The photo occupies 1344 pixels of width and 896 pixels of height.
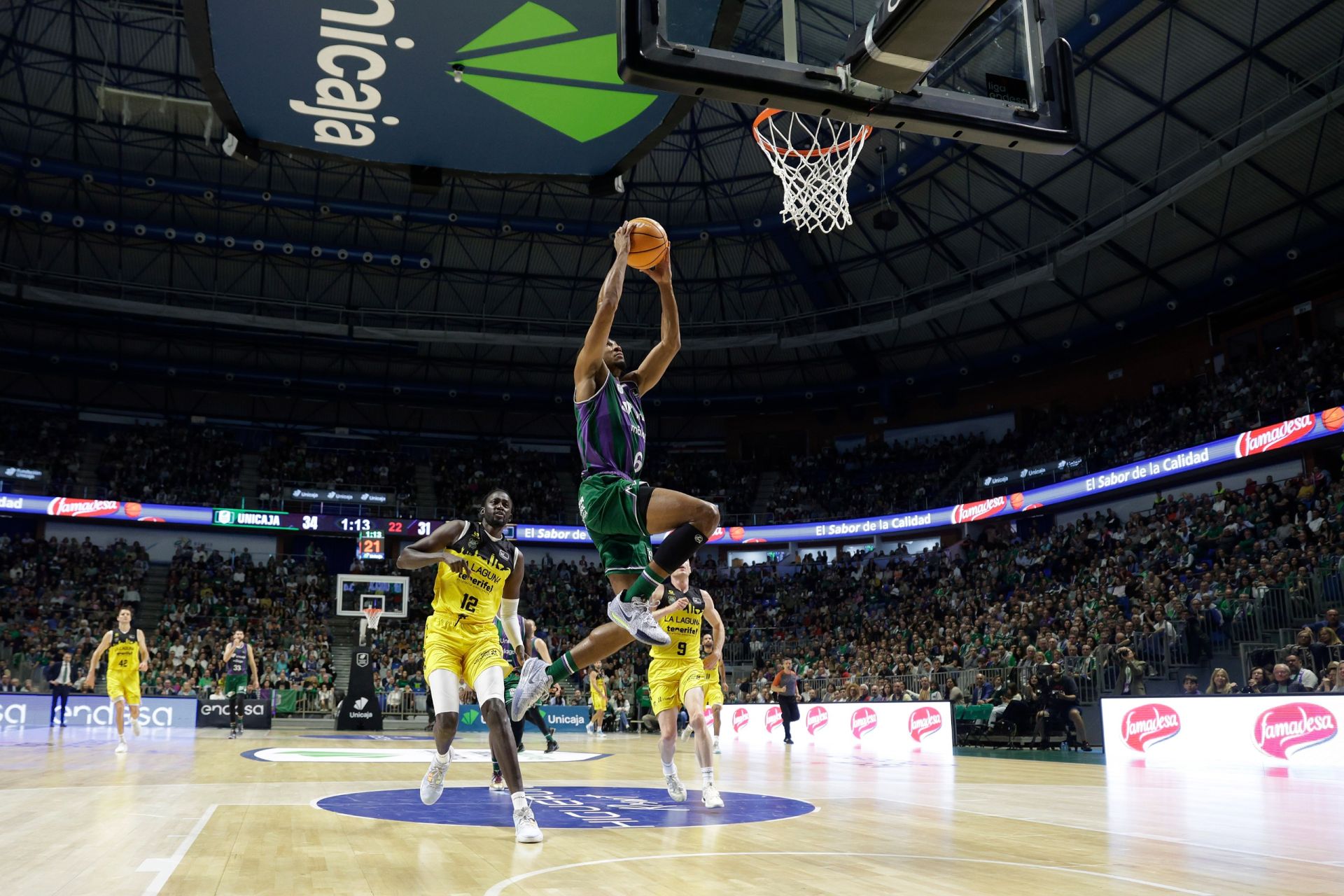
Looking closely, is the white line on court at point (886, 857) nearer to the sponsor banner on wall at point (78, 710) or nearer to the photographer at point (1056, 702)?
the photographer at point (1056, 702)

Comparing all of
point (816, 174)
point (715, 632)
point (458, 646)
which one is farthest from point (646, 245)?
point (816, 174)

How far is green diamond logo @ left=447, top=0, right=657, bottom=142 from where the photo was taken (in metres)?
8.14

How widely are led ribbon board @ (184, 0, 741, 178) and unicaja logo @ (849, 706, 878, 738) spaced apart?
50.9 feet

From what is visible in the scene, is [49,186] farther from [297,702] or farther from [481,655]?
[481,655]

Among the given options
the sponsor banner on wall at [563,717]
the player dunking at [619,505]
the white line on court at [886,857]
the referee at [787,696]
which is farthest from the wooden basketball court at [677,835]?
the sponsor banner on wall at [563,717]

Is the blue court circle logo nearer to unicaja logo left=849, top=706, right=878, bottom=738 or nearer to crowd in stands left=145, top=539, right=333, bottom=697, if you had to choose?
unicaja logo left=849, top=706, right=878, bottom=738

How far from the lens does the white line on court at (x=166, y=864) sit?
184 inches

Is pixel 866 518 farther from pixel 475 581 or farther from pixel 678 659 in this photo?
pixel 475 581

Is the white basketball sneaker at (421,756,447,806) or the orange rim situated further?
the orange rim

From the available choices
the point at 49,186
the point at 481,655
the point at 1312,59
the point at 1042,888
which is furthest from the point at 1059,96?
the point at 49,186

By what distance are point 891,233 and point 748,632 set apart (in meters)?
14.6

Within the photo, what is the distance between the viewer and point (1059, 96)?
24.7 ft

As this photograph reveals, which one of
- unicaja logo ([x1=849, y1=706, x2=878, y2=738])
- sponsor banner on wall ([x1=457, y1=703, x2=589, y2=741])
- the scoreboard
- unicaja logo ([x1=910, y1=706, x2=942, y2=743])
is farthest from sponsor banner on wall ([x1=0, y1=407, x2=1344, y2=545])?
unicaja logo ([x1=910, y1=706, x2=942, y2=743])

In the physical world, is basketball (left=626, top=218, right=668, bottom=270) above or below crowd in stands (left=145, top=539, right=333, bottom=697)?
above
